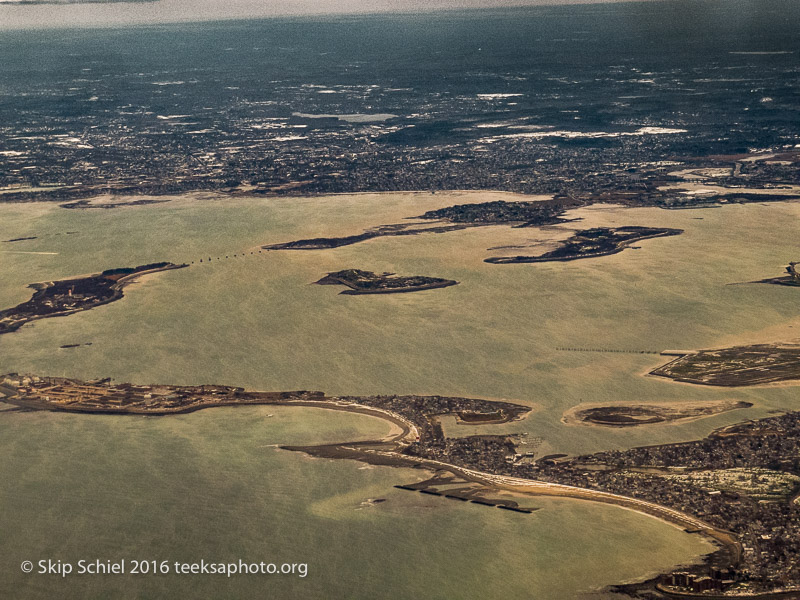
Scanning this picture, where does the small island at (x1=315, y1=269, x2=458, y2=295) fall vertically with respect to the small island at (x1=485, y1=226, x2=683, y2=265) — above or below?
below

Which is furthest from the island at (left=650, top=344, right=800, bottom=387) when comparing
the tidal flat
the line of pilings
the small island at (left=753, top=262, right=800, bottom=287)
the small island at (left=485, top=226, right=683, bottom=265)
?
the small island at (left=485, top=226, right=683, bottom=265)

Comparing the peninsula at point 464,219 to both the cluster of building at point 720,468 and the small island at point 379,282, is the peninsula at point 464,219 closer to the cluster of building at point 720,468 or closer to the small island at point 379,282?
the small island at point 379,282

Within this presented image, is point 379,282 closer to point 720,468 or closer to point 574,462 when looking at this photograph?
point 574,462

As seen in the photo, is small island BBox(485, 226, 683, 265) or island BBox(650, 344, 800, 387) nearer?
island BBox(650, 344, 800, 387)

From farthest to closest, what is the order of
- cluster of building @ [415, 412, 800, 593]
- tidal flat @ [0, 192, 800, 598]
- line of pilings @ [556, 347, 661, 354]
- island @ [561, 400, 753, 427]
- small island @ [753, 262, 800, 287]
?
small island @ [753, 262, 800, 287] < line of pilings @ [556, 347, 661, 354] < island @ [561, 400, 753, 427] < tidal flat @ [0, 192, 800, 598] < cluster of building @ [415, 412, 800, 593]

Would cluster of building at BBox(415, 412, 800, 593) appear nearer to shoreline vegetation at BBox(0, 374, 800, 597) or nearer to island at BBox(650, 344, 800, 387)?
shoreline vegetation at BBox(0, 374, 800, 597)

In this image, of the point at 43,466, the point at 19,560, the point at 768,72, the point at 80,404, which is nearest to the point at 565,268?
the point at 80,404
